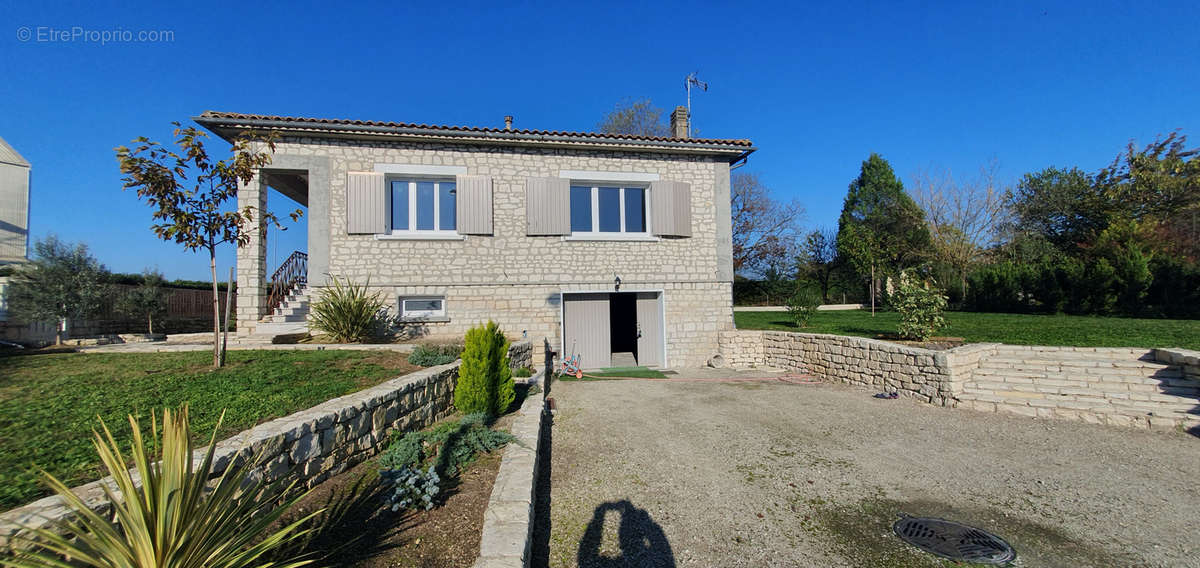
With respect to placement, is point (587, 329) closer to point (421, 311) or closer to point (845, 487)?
point (421, 311)

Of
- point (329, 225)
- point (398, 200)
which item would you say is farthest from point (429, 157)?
point (329, 225)

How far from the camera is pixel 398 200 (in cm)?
1036

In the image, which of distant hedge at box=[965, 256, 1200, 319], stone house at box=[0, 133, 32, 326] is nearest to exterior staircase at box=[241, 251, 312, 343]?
A: stone house at box=[0, 133, 32, 326]

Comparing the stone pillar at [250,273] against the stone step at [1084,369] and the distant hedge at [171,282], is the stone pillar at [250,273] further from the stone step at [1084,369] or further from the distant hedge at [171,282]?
the stone step at [1084,369]

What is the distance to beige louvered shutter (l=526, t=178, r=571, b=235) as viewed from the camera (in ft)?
34.9

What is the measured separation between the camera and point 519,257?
1065cm

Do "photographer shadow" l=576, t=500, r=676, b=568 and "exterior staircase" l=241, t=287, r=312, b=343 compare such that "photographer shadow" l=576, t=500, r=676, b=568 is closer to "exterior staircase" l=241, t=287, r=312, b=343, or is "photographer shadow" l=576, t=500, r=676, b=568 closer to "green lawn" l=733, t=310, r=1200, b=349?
"exterior staircase" l=241, t=287, r=312, b=343

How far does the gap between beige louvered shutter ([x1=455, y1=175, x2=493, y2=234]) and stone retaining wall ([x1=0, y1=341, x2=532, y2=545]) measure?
4916 millimetres

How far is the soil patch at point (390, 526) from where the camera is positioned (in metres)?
2.71

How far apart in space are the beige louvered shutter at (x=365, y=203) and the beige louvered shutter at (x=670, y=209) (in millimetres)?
5889

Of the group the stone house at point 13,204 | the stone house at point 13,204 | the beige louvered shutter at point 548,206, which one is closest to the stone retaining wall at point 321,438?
the beige louvered shutter at point 548,206

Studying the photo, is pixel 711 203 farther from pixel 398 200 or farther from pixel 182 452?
pixel 182 452

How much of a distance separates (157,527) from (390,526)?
139 centimetres

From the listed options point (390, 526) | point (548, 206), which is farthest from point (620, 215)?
point (390, 526)
